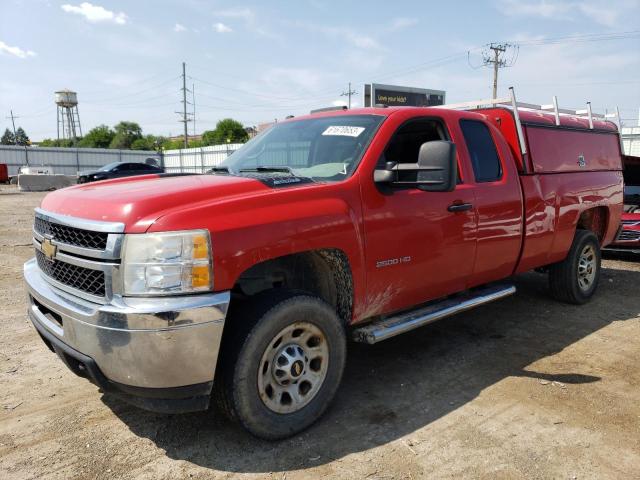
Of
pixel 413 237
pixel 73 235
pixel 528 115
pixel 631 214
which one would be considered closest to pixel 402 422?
pixel 413 237

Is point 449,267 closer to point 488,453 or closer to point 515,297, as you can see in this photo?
point 488,453

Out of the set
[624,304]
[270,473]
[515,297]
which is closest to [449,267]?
[270,473]

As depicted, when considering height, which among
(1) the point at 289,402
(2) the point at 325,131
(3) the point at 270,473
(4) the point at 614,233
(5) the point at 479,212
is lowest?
(3) the point at 270,473

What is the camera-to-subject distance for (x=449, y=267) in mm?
3967

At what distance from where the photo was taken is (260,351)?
9.24ft

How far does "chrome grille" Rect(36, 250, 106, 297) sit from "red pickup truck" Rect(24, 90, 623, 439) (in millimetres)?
14

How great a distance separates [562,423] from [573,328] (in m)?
2.17

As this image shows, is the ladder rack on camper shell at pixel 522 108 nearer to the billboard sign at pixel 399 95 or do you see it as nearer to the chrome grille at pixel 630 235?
the chrome grille at pixel 630 235

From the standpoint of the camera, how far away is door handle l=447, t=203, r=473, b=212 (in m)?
3.88

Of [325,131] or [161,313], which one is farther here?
[325,131]

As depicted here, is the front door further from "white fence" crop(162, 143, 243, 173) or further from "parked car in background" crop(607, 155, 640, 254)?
"white fence" crop(162, 143, 243, 173)

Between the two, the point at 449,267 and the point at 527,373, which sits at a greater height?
the point at 449,267

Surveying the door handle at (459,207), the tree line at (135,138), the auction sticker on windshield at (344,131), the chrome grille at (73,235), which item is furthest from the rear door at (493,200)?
the tree line at (135,138)

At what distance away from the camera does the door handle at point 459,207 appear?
3.88m
